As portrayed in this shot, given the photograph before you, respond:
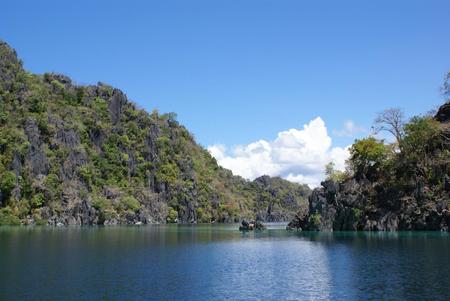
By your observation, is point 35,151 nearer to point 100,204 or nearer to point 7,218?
point 100,204

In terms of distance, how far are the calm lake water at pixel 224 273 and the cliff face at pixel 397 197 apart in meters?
40.4

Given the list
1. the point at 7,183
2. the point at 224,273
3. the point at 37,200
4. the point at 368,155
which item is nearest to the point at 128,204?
the point at 37,200

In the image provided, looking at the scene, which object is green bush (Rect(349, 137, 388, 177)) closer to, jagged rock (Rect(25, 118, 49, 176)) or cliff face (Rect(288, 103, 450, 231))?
cliff face (Rect(288, 103, 450, 231))

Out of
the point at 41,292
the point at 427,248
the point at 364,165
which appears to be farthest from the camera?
the point at 364,165

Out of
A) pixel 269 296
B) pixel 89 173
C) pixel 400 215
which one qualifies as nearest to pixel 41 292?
pixel 269 296

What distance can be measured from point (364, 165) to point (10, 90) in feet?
454

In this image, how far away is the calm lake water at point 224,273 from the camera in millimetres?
39375

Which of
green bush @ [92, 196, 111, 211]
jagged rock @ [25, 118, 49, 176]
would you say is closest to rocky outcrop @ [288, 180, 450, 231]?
green bush @ [92, 196, 111, 211]

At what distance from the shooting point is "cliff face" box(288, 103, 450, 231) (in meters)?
114

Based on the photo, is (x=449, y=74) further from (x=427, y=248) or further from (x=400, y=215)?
(x=427, y=248)

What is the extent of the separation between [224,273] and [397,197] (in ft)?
262

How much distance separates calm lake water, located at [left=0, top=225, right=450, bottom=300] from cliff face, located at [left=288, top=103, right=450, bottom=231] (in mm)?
40357

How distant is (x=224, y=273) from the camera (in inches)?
2014

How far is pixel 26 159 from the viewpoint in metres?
171
